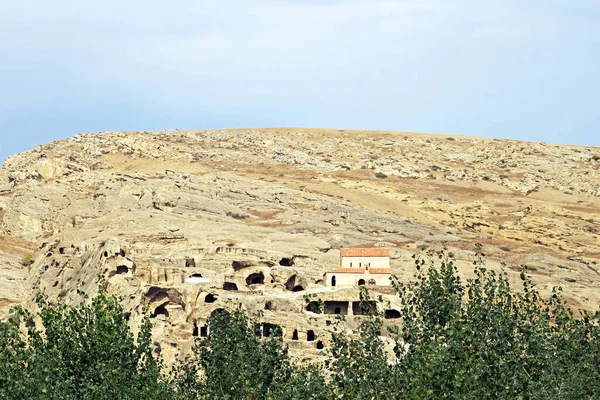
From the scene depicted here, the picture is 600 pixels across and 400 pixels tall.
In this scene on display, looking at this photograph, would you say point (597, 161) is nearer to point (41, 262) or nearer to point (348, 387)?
point (41, 262)

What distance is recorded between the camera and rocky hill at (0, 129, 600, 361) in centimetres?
7519

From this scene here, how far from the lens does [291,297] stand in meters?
71.8

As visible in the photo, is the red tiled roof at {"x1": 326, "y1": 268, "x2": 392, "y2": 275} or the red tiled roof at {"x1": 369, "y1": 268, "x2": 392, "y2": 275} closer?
the red tiled roof at {"x1": 326, "y1": 268, "x2": 392, "y2": 275}

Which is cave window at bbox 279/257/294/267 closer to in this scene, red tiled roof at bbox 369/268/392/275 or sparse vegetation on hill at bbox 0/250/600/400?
red tiled roof at bbox 369/268/392/275

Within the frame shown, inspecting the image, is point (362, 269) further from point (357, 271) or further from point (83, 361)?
point (83, 361)

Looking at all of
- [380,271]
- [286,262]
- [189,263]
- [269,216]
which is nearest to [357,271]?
[380,271]

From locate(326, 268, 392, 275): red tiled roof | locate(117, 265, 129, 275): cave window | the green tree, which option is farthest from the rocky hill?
the green tree

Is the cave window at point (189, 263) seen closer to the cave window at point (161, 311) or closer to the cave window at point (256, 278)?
the cave window at point (256, 278)

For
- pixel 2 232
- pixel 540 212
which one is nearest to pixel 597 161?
pixel 540 212

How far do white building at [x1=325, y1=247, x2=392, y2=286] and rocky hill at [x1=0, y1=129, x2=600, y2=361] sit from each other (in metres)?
1.80

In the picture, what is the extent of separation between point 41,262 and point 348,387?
61.2 meters

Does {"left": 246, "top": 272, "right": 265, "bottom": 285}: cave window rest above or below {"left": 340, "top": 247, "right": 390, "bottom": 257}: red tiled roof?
below

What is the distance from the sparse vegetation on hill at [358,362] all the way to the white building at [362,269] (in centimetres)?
3714

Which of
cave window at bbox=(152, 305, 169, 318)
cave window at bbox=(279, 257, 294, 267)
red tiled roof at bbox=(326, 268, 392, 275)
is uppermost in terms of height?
cave window at bbox=(279, 257, 294, 267)
